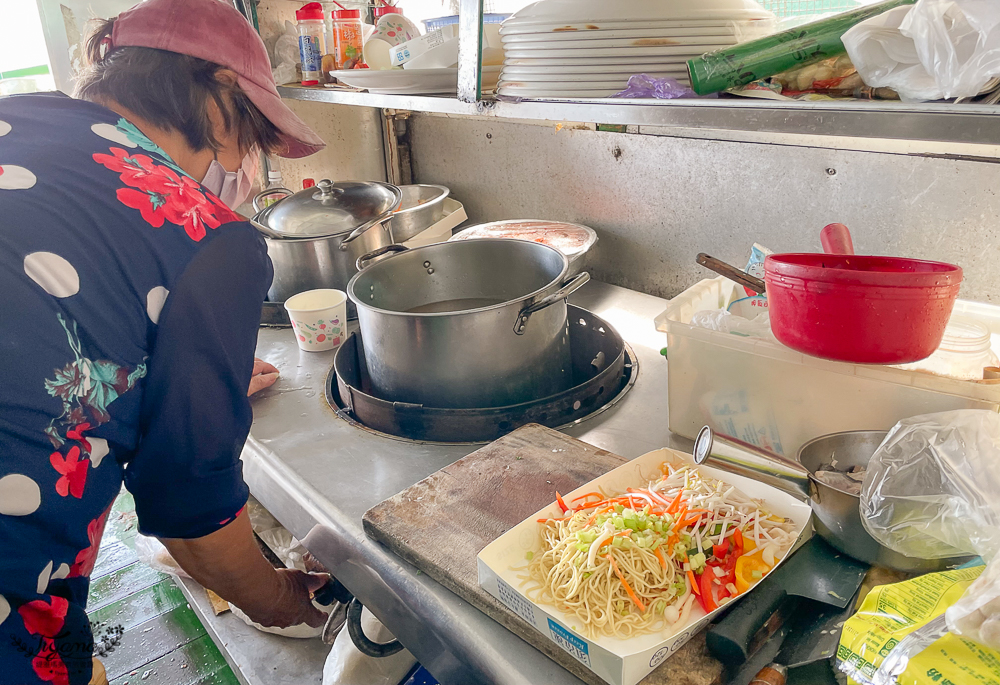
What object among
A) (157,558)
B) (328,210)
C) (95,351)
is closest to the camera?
(95,351)

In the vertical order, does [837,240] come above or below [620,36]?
below

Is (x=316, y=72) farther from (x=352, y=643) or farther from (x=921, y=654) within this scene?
(x=921, y=654)

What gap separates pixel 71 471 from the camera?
87 cm

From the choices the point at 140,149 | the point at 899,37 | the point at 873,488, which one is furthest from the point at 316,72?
the point at 873,488

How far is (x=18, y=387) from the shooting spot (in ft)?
2.59

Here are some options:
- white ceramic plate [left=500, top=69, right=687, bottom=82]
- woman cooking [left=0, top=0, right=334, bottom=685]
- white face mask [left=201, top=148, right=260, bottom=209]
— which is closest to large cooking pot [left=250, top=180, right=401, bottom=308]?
white face mask [left=201, top=148, right=260, bottom=209]

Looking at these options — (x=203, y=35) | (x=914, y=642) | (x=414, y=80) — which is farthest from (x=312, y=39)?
(x=914, y=642)

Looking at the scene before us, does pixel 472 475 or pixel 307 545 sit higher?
pixel 472 475

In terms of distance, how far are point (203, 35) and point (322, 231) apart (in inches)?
31.3

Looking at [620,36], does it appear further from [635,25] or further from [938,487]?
[938,487]

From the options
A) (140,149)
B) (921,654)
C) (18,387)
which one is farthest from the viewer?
(140,149)

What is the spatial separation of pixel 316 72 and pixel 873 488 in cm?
195

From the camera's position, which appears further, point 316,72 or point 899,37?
point 316,72

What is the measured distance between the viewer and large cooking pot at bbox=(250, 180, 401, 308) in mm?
1895
